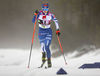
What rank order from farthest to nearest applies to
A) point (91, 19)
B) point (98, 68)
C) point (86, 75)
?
point (91, 19) → point (98, 68) → point (86, 75)

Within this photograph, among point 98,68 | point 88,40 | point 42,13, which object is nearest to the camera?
point 98,68

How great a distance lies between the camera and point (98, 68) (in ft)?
14.0

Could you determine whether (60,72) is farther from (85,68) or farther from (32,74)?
(85,68)

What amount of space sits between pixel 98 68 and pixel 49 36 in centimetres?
154

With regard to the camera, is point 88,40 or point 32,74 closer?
point 32,74

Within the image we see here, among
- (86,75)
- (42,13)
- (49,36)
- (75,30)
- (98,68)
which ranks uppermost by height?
(75,30)

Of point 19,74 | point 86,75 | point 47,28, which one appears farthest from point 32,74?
point 47,28

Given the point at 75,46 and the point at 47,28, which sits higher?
the point at 75,46

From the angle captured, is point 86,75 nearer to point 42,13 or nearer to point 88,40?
point 42,13

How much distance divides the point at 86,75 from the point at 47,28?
2082mm

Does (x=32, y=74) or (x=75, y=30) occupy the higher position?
(x=75, y=30)

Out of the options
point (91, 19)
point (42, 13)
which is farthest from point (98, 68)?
point (91, 19)

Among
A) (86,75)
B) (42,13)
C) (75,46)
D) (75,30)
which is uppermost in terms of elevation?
(75,30)

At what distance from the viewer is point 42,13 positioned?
17.1 feet
